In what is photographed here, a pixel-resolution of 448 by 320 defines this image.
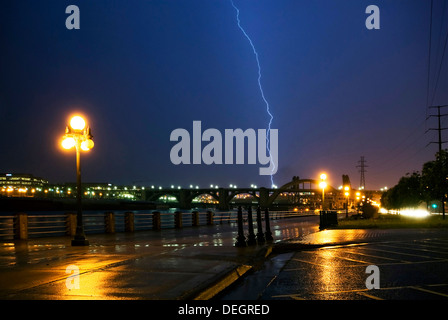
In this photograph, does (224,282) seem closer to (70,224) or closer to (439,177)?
(70,224)

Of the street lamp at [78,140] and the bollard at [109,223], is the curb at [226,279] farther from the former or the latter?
the bollard at [109,223]

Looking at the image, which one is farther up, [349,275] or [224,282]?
[224,282]

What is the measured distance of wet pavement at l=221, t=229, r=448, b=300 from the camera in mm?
7512

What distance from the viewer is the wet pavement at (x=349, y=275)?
7.51 metres

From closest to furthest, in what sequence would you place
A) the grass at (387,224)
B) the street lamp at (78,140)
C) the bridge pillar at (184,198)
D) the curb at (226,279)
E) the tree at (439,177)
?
1. the curb at (226,279)
2. the street lamp at (78,140)
3. the grass at (387,224)
4. the tree at (439,177)
5. the bridge pillar at (184,198)

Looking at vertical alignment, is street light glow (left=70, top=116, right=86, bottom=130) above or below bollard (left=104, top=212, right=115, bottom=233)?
above

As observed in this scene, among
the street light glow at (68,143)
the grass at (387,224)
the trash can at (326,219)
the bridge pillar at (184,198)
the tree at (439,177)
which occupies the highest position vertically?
the street light glow at (68,143)

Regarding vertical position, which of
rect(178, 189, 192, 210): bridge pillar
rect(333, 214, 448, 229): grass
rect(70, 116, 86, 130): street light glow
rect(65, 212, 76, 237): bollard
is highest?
rect(70, 116, 86, 130): street light glow

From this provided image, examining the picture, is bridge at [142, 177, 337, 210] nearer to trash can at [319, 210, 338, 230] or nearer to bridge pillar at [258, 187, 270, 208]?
bridge pillar at [258, 187, 270, 208]

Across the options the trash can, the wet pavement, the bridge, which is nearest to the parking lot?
the wet pavement

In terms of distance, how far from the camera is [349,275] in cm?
953

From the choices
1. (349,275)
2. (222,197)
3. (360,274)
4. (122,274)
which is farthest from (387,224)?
(222,197)

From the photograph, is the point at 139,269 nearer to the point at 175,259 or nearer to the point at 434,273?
the point at 175,259

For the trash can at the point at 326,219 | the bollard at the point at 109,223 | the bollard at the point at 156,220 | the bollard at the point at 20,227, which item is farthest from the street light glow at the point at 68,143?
the trash can at the point at 326,219
